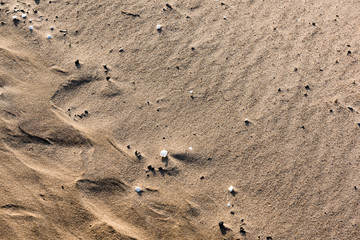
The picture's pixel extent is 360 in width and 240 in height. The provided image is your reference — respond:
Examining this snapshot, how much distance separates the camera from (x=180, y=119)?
10.7 feet

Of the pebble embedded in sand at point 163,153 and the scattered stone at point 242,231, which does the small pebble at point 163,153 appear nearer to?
the pebble embedded in sand at point 163,153

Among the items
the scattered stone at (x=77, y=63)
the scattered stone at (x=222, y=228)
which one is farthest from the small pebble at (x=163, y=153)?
the scattered stone at (x=77, y=63)

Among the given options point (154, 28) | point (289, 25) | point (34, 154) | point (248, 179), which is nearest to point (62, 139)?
point (34, 154)

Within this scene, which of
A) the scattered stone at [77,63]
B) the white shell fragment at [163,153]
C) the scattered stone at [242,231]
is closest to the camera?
the scattered stone at [242,231]

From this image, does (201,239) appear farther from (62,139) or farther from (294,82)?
(294,82)

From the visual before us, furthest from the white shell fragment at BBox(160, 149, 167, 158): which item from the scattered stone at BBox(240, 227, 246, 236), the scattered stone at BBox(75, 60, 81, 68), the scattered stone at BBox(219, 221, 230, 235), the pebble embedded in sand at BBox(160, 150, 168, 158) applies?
the scattered stone at BBox(75, 60, 81, 68)

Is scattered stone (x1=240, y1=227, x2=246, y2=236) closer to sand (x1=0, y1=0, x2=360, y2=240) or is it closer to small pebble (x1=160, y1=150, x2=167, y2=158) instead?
sand (x1=0, y1=0, x2=360, y2=240)


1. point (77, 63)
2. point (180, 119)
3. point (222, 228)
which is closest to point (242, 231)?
point (222, 228)

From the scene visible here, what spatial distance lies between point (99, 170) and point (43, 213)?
62 cm

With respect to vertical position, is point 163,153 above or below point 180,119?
below

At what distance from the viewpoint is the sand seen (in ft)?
9.55

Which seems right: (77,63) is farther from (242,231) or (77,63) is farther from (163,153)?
(242,231)

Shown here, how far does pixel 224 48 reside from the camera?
3551 mm

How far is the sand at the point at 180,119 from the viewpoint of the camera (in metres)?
2.91
